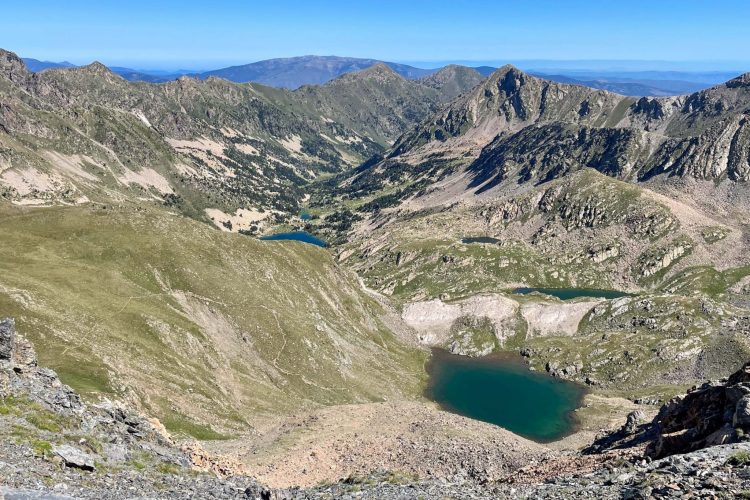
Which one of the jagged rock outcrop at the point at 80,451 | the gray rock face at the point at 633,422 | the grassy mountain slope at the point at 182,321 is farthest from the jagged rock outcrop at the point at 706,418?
the grassy mountain slope at the point at 182,321

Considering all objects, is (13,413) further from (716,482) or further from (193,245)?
(193,245)

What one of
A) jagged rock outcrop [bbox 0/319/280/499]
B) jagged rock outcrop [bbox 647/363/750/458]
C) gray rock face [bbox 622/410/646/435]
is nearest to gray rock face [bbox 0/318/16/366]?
jagged rock outcrop [bbox 0/319/280/499]

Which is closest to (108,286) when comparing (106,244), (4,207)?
(106,244)

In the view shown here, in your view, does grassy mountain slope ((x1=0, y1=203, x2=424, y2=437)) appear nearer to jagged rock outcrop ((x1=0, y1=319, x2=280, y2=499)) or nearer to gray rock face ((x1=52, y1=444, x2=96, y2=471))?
jagged rock outcrop ((x1=0, y1=319, x2=280, y2=499))

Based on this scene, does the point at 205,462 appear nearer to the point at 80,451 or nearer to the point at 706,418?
the point at 80,451

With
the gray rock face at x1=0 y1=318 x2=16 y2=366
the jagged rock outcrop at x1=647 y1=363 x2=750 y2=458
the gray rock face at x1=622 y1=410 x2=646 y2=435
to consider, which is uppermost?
the gray rock face at x1=0 y1=318 x2=16 y2=366

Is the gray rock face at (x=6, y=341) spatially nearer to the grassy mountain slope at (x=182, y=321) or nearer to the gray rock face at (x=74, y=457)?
the gray rock face at (x=74, y=457)
